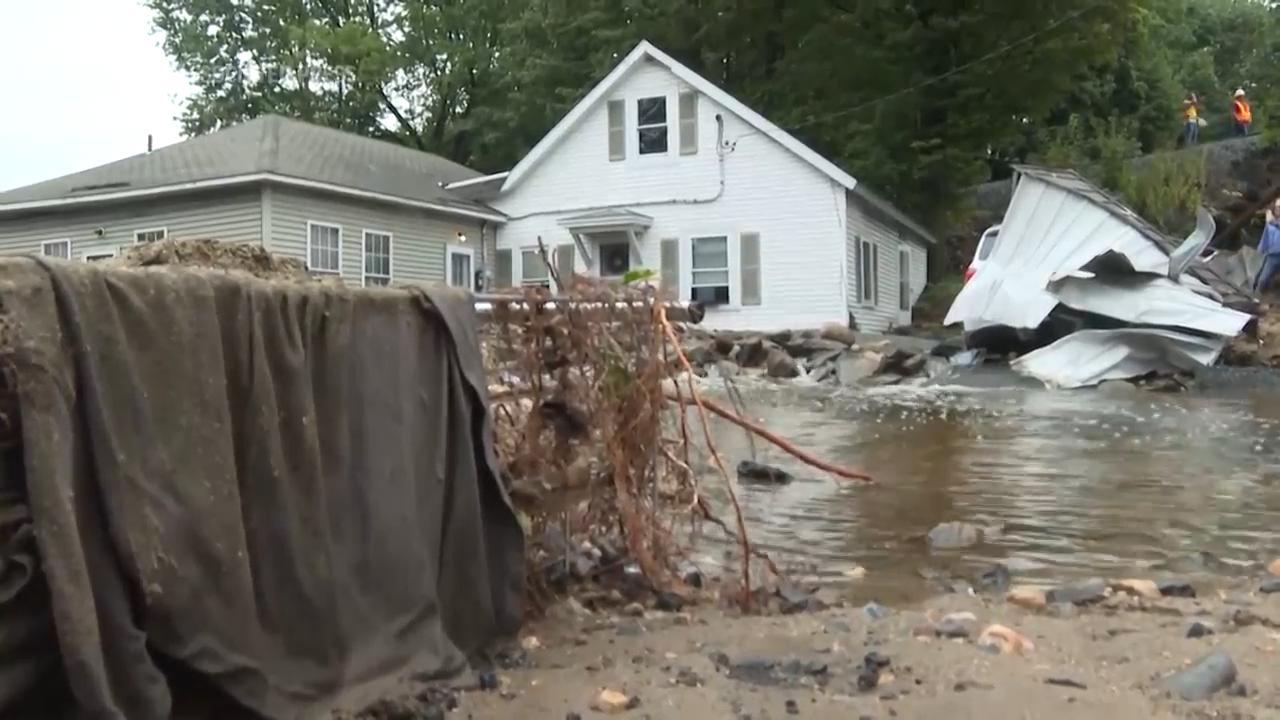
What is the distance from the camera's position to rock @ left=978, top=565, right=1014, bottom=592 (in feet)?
21.5

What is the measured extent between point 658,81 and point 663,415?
22854 millimetres

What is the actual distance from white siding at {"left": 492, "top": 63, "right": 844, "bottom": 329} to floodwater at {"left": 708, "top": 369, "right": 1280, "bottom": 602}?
8.88 metres

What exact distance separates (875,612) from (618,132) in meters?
23.4

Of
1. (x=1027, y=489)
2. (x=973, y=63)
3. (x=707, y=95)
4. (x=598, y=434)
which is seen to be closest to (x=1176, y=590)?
(x=598, y=434)

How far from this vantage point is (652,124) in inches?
1101

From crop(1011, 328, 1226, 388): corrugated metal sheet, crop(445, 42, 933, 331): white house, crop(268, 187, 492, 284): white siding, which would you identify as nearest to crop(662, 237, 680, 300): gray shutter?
crop(445, 42, 933, 331): white house

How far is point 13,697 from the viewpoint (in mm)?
3096

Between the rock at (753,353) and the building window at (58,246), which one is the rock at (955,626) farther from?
the building window at (58,246)

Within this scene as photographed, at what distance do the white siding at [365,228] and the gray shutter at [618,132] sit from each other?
354 cm

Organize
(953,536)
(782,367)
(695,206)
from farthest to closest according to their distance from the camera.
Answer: (695,206), (782,367), (953,536)

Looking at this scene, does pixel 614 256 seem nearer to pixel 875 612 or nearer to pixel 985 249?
pixel 985 249

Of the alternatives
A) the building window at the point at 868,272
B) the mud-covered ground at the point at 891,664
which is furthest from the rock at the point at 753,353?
the mud-covered ground at the point at 891,664

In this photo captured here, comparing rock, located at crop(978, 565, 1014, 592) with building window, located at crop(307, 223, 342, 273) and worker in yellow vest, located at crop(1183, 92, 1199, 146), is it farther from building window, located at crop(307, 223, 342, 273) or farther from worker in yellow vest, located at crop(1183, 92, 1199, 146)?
worker in yellow vest, located at crop(1183, 92, 1199, 146)

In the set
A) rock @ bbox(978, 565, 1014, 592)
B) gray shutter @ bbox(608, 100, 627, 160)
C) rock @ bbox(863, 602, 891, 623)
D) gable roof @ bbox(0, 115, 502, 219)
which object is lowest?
rock @ bbox(978, 565, 1014, 592)
